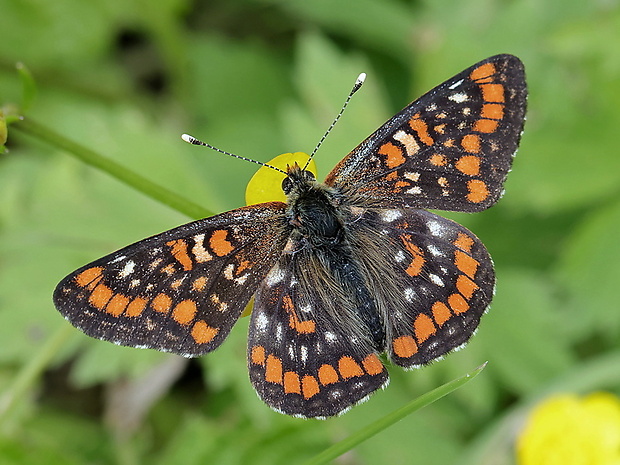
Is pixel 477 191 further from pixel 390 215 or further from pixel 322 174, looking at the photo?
pixel 322 174

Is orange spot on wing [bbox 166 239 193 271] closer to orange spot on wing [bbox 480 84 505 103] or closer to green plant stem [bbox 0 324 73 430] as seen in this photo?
green plant stem [bbox 0 324 73 430]

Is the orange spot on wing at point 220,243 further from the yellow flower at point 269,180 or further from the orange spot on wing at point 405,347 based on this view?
the orange spot on wing at point 405,347

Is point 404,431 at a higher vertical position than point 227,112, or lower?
lower

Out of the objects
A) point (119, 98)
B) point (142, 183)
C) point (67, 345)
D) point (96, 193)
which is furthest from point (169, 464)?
point (119, 98)

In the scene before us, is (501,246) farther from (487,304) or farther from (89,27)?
(89,27)

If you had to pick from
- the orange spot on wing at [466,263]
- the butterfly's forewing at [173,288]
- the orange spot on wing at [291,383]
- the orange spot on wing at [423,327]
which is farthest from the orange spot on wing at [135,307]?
the orange spot on wing at [466,263]

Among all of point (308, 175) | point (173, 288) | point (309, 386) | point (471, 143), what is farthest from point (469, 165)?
point (173, 288)
